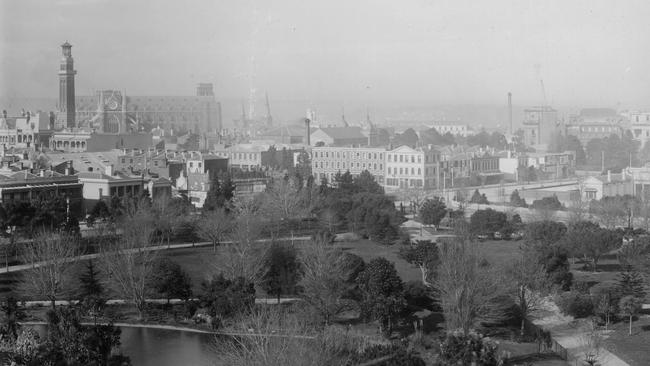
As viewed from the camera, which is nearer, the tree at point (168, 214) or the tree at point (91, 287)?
the tree at point (91, 287)

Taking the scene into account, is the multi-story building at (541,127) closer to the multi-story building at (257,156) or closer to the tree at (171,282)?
the multi-story building at (257,156)

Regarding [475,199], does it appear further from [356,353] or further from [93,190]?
[356,353]

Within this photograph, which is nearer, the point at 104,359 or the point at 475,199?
the point at 104,359

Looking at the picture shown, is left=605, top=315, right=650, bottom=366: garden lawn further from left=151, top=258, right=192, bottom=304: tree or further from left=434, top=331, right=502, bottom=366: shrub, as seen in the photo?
left=151, top=258, right=192, bottom=304: tree

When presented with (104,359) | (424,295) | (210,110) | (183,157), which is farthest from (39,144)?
(104,359)

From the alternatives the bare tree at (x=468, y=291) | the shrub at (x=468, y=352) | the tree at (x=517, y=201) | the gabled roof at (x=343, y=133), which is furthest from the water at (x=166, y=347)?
the gabled roof at (x=343, y=133)

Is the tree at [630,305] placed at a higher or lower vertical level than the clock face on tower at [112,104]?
lower
